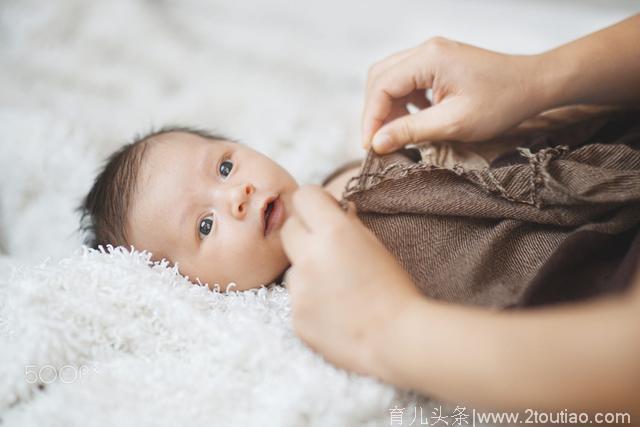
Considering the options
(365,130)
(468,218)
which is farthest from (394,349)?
(365,130)

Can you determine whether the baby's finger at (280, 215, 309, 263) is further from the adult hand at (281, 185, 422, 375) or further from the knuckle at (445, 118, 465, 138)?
the knuckle at (445, 118, 465, 138)

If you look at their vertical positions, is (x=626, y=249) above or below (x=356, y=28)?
below

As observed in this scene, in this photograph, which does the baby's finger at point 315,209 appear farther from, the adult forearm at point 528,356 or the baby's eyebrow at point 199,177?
the baby's eyebrow at point 199,177

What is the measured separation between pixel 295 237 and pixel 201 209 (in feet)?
1.21

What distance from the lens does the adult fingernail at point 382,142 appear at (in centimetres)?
106

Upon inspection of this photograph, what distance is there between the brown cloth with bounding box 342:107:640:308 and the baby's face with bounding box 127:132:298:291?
0.63 ft

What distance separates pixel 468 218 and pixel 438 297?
0.16 metres

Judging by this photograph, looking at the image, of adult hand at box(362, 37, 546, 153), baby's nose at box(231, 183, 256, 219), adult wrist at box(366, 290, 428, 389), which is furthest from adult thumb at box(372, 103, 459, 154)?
adult wrist at box(366, 290, 428, 389)

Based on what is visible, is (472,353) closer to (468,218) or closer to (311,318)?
(311,318)

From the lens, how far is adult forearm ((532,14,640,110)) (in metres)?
1.07

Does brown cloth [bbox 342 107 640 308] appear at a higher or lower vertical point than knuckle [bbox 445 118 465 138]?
lower

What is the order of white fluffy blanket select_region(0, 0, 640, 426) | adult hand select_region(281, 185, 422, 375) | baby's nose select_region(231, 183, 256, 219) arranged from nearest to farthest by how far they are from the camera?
adult hand select_region(281, 185, 422, 375)
white fluffy blanket select_region(0, 0, 640, 426)
baby's nose select_region(231, 183, 256, 219)

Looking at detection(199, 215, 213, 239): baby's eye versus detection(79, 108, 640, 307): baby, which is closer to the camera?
detection(79, 108, 640, 307): baby

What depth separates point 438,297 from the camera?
86cm
